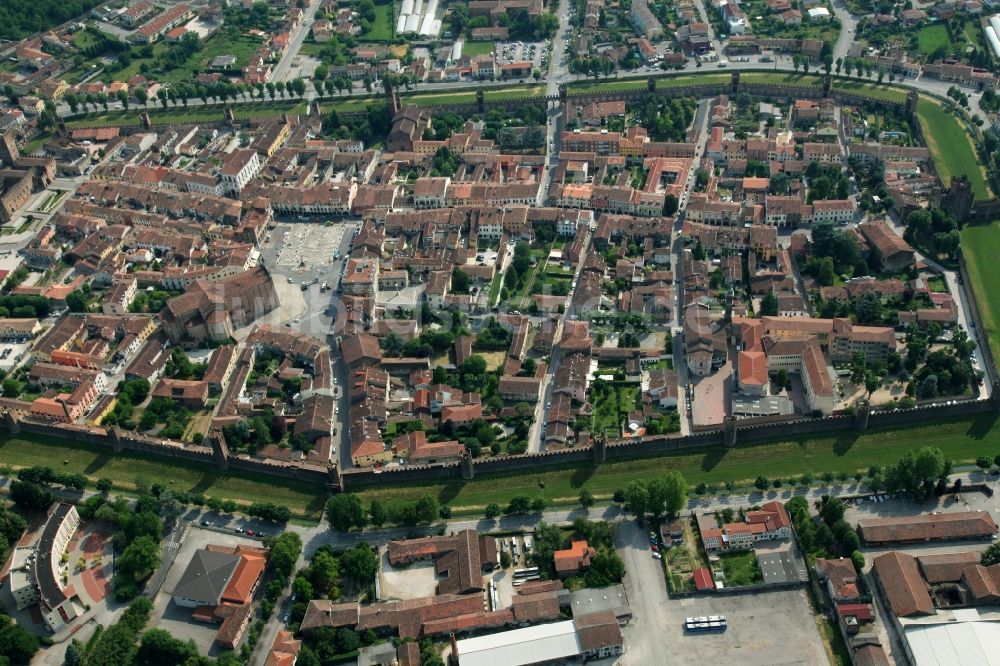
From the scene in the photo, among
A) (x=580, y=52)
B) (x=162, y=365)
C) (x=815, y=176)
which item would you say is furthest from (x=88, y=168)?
(x=815, y=176)

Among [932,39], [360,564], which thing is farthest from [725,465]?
[932,39]

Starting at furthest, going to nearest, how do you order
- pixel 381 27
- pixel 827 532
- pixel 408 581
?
pixel 381 27 < pixel 408 581 < pixel 827 532

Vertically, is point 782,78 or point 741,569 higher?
point 782,78

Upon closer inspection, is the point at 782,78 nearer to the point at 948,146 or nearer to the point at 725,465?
the point at 948,146

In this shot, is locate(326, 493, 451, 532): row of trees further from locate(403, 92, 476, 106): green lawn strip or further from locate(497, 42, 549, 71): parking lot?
locate(497, 42, 549, 71): parking lot

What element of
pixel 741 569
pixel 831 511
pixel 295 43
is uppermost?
pixel 295 43
